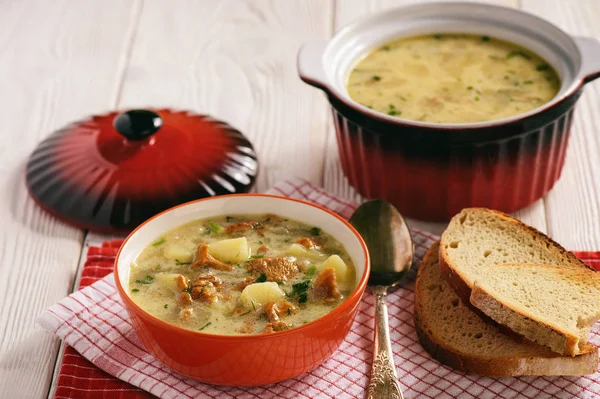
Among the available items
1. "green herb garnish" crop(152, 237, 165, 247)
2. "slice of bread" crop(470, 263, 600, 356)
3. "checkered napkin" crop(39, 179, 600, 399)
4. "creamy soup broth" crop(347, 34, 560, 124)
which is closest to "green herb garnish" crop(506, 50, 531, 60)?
"creamy soup broth" crop(347, 34, 560, 124)

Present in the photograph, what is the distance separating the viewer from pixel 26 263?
281cm

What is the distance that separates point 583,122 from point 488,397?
1.69m

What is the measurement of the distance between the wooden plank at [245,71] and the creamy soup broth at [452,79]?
431 mm

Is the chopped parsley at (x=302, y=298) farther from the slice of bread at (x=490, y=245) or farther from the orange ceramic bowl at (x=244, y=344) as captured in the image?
the slice of bread at (x=490, y=245)

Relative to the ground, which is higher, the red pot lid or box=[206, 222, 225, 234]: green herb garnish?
box=[206, 222, 225, 234]: green herb garnish

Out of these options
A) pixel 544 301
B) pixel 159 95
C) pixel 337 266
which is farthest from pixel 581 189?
pixel 159 95

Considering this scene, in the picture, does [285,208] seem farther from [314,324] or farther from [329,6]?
[329,6]

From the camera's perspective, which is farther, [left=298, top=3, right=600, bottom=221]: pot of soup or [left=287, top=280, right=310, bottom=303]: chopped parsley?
[left=298, top=3, right=600, bottom=221]: pot of soup

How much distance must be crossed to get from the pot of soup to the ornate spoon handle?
0.54 m

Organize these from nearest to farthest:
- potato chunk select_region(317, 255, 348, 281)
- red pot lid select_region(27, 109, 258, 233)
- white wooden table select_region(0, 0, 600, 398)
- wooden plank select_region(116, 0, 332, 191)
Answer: potato chunk select_region(317, 255, 348, 281) → white wooden table select_region(0, 0, 600, 398) → red pot lid select_region(27, 109, 258, 233) → wooden plank select_region(116, 0, 332, 191)

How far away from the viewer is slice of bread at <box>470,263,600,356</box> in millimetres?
2150

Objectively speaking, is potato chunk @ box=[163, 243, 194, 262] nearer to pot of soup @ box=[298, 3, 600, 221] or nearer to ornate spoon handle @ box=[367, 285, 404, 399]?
ornate spoon handle @ box=[367, 285, 404, 399]

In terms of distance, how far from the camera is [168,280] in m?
2.21

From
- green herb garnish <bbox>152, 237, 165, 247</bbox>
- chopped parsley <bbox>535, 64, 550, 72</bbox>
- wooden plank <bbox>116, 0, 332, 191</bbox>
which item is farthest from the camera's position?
wooden plank <bbox>116, 0, 332, 191</bbox>
